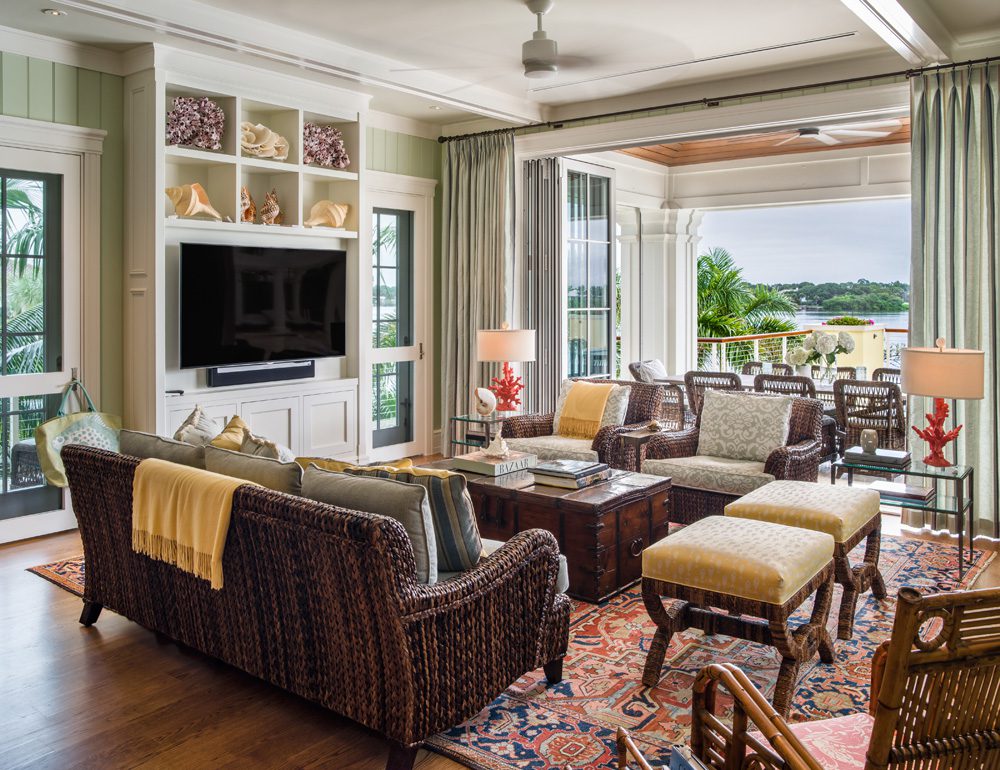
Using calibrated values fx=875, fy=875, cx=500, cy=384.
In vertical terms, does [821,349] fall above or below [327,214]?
below

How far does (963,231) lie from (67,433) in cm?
516

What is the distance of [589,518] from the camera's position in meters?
3.83

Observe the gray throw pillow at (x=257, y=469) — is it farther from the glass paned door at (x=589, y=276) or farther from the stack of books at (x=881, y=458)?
the glass paned door at (x=589, y=276)

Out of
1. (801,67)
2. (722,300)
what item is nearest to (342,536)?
(801,67)

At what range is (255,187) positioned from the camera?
19.6ft

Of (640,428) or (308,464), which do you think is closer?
(308,464)

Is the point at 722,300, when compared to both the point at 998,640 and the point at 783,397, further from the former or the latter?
the point at 998,640

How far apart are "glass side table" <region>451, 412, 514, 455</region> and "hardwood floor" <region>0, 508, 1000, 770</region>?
2.43 meters

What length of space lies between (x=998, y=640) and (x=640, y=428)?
155 inches

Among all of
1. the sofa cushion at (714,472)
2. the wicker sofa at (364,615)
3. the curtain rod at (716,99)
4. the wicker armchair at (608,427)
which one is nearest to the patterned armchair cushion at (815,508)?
the sofa cushion at (714,472)

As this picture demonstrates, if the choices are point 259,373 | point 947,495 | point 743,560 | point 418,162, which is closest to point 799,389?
point 947,495

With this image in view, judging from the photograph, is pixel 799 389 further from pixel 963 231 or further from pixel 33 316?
pixel 33 316

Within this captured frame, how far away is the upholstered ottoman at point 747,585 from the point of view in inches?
112

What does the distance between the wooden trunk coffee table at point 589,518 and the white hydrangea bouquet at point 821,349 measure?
12.6 feet
